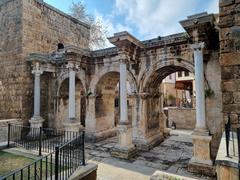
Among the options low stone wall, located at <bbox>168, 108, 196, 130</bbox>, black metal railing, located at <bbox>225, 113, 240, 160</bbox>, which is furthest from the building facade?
low stone wall, located at <bbox>168, 108, 196, 130</bbox>

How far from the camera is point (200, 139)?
6035 millimetres

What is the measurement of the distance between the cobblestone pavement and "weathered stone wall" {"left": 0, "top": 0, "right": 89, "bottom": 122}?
16.0 feet

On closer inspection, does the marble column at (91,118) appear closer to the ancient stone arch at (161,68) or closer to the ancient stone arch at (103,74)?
the ancient stone arch at (103,74)

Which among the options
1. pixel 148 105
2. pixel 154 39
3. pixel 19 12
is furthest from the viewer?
pixel 19 12

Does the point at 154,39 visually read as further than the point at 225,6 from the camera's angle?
Yes

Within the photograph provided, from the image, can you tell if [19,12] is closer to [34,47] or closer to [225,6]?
[34,47]

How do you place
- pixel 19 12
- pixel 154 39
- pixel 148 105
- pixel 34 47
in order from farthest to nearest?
pixel 34 47 < pixel 19 12 < pixel 148 105 < pixel 154 39

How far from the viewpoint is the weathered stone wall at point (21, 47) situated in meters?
10.6

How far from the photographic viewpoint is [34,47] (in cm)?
1136

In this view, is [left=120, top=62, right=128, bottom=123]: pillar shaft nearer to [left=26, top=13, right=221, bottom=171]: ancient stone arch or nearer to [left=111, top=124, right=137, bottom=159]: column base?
[left=26, top=13, right=221, bottom=171]: ancient stone arch

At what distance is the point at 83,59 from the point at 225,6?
7.44 metres

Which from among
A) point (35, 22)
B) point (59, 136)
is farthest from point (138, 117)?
point (35, 22)

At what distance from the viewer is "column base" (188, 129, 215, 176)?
5.76 meters

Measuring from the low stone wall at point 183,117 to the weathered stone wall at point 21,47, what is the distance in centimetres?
989
